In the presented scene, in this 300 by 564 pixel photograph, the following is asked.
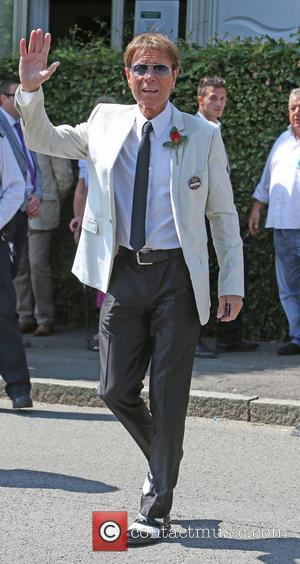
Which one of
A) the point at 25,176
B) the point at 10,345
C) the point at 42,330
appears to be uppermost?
the point at 25,176

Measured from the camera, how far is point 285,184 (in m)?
8.96

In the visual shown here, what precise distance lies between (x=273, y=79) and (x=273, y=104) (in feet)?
0.69

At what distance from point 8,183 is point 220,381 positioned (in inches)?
81.1

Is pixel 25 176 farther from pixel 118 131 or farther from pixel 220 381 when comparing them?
pixel 118 131

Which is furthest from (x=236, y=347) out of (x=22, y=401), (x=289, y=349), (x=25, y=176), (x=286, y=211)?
(x=22, y=401)

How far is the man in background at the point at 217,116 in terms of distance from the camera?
8656 mm

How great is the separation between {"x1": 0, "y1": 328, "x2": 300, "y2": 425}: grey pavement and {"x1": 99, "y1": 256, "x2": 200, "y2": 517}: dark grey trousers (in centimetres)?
249

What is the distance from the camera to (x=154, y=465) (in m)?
4.80

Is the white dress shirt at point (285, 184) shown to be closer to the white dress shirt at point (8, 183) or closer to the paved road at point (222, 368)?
the paved road at point (222, 368)

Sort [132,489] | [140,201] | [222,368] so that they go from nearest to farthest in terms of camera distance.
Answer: [140,201]
[132,489]
[222,368]

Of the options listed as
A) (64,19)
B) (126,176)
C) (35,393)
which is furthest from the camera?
(64,19)

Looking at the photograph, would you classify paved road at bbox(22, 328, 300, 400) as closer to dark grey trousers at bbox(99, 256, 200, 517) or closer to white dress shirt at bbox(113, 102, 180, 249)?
dark grey trousers at bbox(99, 256, 200, 517)

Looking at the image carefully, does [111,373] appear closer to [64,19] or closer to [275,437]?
[275,437]

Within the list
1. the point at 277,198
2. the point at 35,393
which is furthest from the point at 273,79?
the point at 35,393
